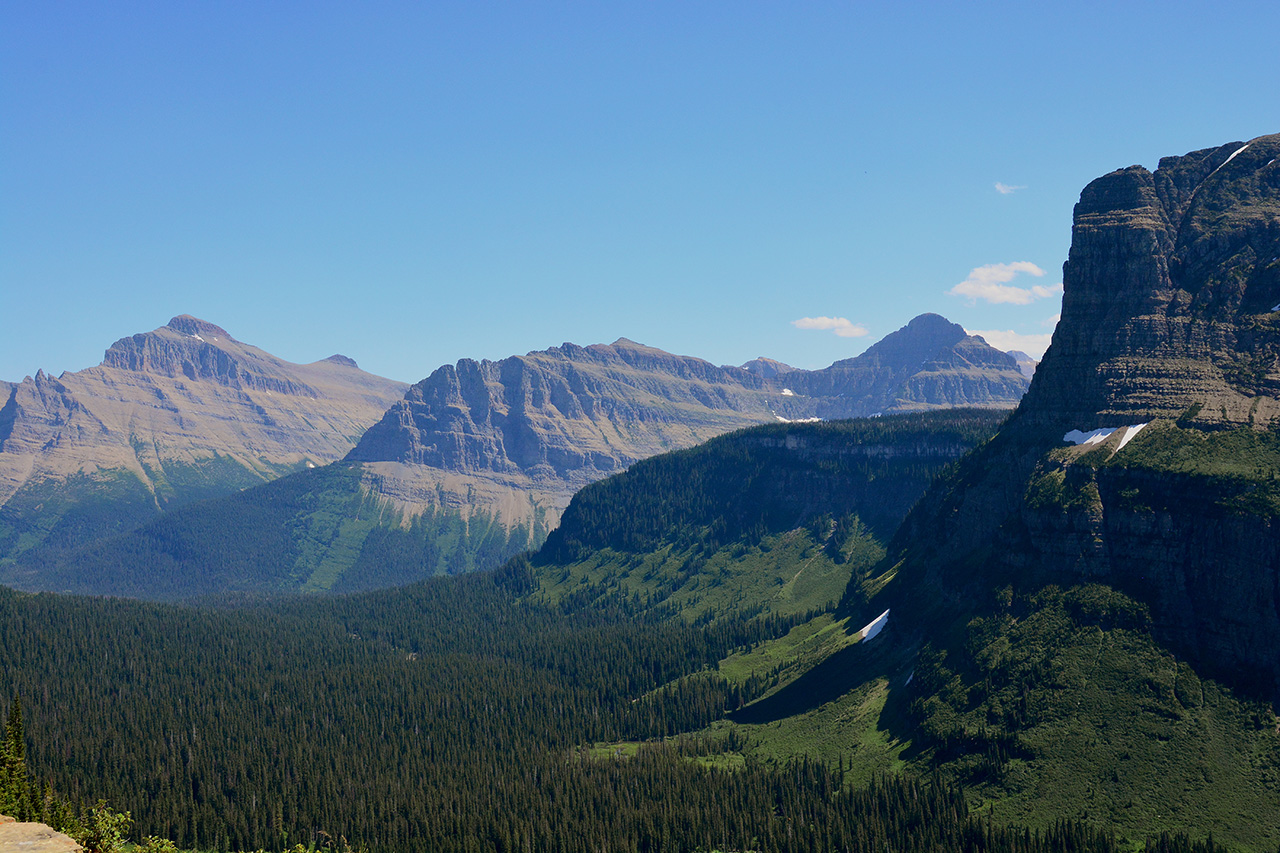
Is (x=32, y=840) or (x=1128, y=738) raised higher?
(x=32, y=840)

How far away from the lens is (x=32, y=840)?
247ft

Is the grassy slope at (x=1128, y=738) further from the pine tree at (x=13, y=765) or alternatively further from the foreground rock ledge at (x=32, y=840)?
the foreground rock ledge at (x=32, y=840)

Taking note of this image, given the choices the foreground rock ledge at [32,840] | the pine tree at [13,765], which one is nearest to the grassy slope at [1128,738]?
the pine tree at [13,765]

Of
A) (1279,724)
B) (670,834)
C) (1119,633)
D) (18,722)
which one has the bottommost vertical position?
(670,834)

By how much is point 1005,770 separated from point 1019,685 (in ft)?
63.7

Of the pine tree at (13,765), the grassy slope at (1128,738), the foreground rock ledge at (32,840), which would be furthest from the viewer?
the grassy slope at (1128,738)

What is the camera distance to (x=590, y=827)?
189 metres

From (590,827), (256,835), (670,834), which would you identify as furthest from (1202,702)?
(256,835)

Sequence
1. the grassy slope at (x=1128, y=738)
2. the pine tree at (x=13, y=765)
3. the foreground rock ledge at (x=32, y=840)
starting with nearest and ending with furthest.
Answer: the foreground rock ledge at (x=32, y=840)
the pine tree at (x=13, y=765)
the grassy slope at (x=1128, y=738)

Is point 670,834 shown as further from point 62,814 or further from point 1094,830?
point 62,814

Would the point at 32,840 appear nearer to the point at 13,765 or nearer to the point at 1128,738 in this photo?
the point at 13,765

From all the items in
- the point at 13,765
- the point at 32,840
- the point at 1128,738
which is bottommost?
the point at 1128,738

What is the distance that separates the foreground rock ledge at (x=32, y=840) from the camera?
73.9m

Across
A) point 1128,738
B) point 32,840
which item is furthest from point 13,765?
point 1128,738
